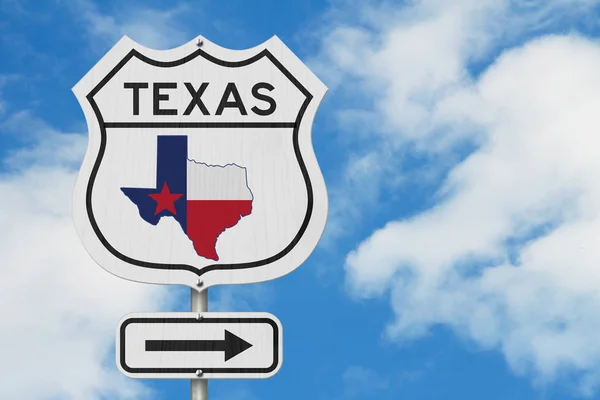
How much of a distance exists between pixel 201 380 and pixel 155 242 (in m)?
0.63

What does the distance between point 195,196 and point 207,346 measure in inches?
25.8

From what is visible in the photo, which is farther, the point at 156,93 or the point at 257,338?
the point at 156,93

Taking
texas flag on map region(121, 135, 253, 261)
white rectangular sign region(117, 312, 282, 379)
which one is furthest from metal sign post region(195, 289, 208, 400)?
texas flag on map region(121, 135, 253, 261)

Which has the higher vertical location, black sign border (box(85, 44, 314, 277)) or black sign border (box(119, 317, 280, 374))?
black sign border (box(85, 44, 314, 277))

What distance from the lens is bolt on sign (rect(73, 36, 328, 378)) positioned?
3564 millimetres

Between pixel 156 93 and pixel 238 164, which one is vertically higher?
pixel 156 93

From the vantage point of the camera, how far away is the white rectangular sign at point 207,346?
11.5 ft

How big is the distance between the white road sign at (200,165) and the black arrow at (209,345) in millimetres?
250

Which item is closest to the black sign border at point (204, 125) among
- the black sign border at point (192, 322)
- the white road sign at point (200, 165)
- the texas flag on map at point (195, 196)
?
the white road sign at point (200, 165)

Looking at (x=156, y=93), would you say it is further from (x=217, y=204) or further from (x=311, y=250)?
(x=311, y=250)

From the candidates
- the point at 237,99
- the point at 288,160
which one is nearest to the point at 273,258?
the point at 288,160

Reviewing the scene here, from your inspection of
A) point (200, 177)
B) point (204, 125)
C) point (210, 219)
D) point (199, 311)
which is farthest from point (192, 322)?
point (204, 125)

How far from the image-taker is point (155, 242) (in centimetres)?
359

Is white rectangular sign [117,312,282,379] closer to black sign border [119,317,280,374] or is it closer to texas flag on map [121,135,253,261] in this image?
black sign border [119,317,280,374]
